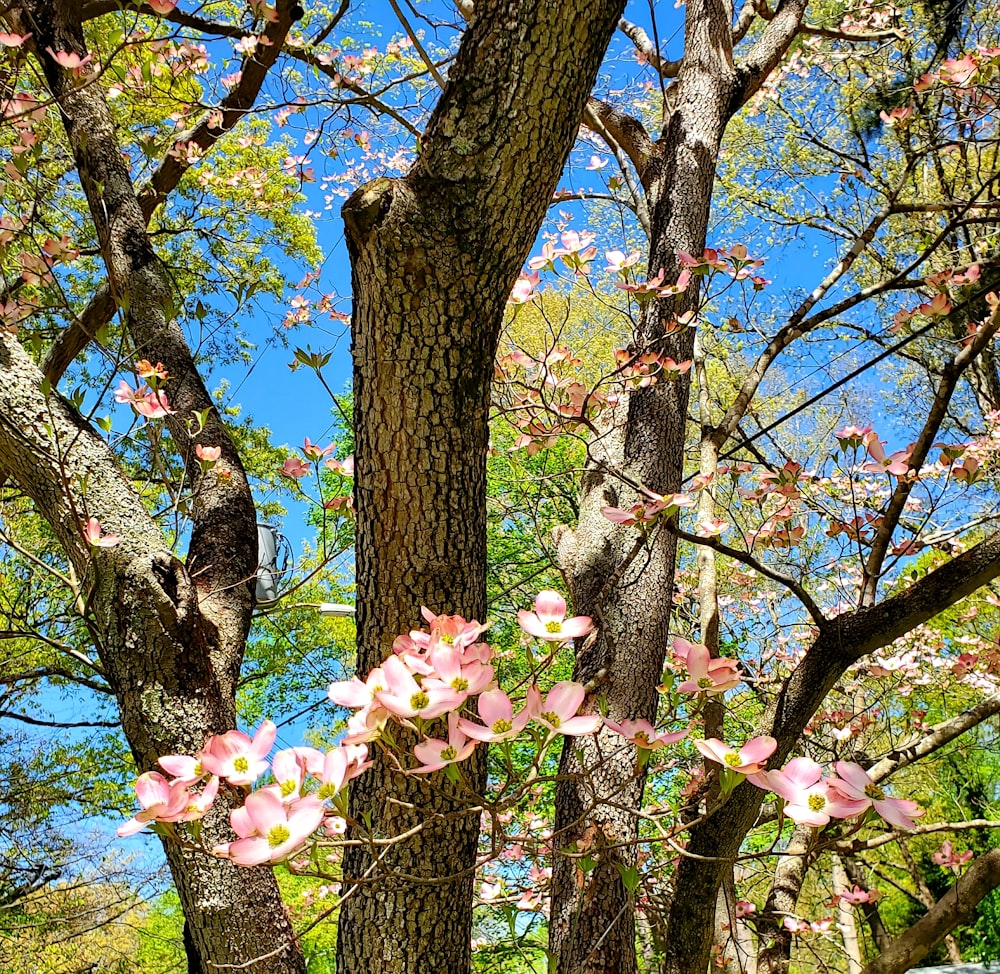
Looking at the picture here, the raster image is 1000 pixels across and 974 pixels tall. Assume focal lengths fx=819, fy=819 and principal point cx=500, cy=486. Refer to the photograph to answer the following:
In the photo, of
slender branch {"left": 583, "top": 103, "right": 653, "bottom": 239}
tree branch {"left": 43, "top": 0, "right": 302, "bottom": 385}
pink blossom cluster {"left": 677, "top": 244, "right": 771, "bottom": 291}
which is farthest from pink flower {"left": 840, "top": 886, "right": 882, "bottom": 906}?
tree branch {"left": 43, "top": 0, "right": 302, "bottom": 385}

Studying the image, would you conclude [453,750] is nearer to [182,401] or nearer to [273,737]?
[273,737]

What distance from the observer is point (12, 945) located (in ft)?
18.7

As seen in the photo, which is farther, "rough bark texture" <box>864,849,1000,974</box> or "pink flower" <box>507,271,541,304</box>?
"pink flower" <box>507,271,541,304</box>

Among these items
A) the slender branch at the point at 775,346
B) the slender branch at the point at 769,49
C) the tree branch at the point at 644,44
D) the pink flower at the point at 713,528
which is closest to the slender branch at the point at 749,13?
the slender branch at the point at 769,49

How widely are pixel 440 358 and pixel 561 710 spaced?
56 cm

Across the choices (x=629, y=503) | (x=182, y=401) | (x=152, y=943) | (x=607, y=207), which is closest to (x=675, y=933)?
(x=629, y=503)

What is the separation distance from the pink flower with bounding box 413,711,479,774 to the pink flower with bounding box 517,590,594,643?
0.45 ft


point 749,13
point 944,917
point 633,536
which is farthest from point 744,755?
point 749,13

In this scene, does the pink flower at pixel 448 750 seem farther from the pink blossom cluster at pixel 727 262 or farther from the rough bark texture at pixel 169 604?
the pink blossom cluster at pixel 727 262

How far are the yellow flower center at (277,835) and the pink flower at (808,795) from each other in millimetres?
460

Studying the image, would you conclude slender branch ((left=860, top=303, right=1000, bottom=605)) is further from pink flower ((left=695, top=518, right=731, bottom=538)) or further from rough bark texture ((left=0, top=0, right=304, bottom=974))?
rough bark texture ((left=0, top=0, right=304, bottom=974))

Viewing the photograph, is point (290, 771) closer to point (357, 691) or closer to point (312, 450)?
point (357, 691)

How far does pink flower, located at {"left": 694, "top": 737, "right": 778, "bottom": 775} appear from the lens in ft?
2.75

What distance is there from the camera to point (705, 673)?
1.03 m
